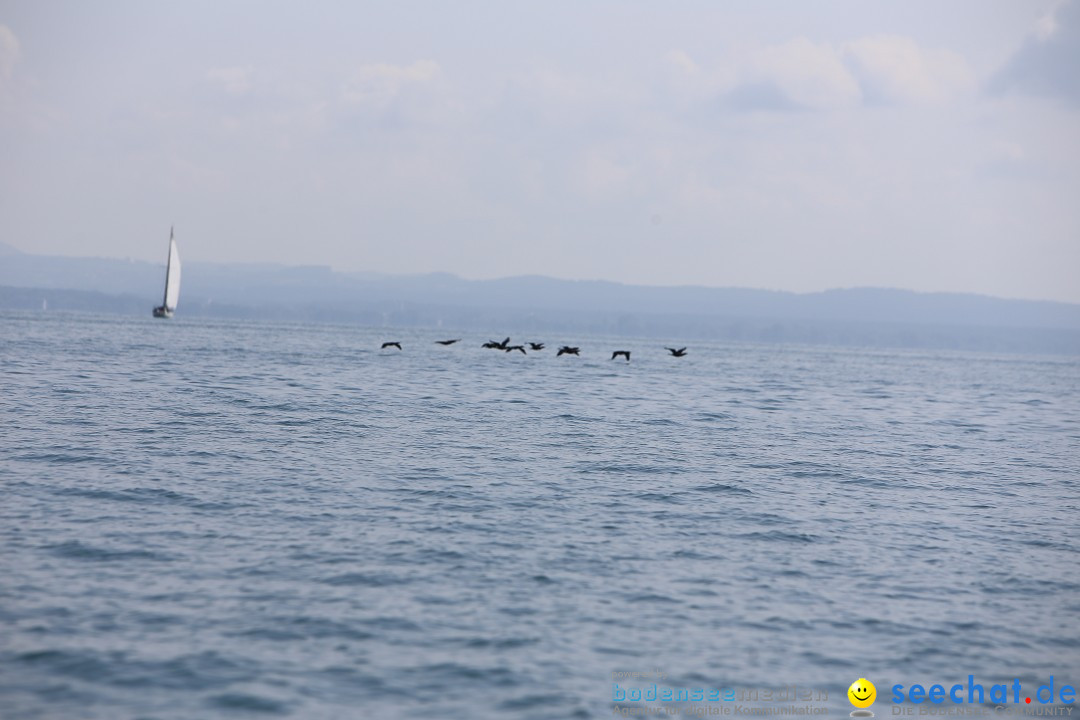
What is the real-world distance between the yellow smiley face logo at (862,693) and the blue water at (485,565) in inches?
5.9

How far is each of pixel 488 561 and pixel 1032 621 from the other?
351 inches

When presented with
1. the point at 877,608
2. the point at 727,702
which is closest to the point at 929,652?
the point at 877,608

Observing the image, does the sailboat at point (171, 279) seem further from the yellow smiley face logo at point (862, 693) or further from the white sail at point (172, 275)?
the yellow smiley face logo at point (862, 693)

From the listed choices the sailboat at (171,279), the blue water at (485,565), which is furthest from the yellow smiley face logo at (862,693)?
the sailboat at (171,279)

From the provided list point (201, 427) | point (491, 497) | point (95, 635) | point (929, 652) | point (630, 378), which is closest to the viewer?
point (95, 635)

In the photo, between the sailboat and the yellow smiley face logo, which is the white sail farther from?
the yellow smiley face logo

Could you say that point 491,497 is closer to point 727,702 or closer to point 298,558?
point 298,558

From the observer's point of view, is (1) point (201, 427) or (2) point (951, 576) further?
(1) point (201, 427)

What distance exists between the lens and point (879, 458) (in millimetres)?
35594

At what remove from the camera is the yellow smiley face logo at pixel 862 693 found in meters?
13.0

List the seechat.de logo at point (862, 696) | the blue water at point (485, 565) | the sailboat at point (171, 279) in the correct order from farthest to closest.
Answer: the sailboat at point (171, 279) < the blue water at point (485, 565) < the seechat.de logo at point (862, 696)

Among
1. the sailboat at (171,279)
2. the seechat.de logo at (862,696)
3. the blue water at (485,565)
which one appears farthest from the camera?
the sailboat at (171,279)

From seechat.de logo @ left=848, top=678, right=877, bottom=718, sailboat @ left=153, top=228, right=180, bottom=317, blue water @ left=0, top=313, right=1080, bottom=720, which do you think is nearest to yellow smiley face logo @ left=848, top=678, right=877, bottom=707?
seechat.de logo @ left=848, top=678, right=877, bottom=718

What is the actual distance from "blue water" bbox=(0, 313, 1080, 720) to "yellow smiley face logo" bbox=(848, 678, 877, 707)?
150mm
